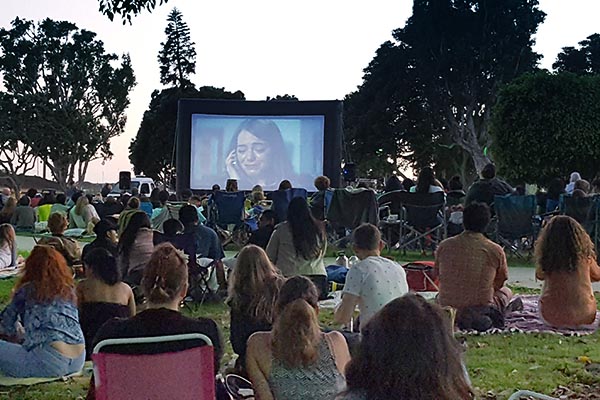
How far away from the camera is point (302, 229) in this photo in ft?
21.9

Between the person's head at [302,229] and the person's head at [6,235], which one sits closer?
the person's head at [302,229]

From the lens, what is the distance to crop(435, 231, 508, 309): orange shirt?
588cm

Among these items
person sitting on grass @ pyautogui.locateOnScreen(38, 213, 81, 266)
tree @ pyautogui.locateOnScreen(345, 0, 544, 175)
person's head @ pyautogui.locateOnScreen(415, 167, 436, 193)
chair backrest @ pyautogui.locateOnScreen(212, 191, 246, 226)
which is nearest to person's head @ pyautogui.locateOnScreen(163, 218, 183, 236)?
person sitting on grass @ pyautogui.locateOnScreen(38, 213, 81, 266)

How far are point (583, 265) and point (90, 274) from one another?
335cm

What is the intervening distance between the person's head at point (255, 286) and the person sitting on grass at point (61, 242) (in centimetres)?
251

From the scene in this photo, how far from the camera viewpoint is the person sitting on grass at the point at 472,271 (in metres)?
5.88

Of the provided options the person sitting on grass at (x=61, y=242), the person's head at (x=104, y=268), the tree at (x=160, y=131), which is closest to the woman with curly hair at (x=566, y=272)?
the person's head at (x=104, y=268)

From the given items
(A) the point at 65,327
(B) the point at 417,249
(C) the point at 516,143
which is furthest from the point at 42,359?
(C) the point at 516,143

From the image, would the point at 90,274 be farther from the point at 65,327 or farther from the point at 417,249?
the point at 417,249

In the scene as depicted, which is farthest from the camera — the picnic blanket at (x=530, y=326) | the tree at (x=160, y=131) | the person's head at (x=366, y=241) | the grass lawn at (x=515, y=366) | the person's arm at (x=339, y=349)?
the tree at (x=160, y=131)

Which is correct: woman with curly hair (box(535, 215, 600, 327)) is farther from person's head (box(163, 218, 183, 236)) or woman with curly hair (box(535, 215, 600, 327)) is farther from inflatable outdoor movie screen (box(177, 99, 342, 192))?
inflatable outdoor movie screen (box(177, 99, 342, 192))

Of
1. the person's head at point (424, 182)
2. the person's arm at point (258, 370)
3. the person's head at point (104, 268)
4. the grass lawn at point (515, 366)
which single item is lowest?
the grass lawn at point (515, 366)

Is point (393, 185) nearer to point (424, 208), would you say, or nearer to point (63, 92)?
point (424, 208)

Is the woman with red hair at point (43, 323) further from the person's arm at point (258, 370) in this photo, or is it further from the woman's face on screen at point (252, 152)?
the woman's face on screen at point (252, 152)
